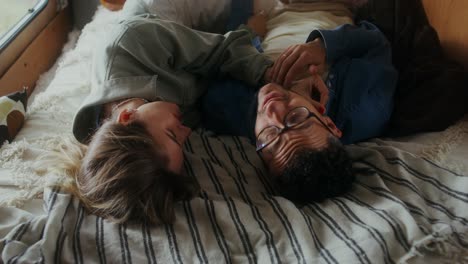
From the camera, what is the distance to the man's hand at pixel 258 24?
1.49 meters

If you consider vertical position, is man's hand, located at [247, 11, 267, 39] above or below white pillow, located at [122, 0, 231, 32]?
below

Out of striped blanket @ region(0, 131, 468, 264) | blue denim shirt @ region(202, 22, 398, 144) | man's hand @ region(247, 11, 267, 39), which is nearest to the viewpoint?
striped blanket @ region(0, 131, 468, 264)

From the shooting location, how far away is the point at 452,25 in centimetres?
125

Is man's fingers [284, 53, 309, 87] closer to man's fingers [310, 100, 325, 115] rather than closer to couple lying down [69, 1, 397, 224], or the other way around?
couple lying down [69, 1, 397, 224]

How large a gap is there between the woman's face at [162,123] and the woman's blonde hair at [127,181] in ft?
0.07

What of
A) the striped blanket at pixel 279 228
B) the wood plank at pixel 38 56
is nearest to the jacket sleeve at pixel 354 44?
the striped blanket at pixel 279 228

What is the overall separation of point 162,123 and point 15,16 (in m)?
1.11

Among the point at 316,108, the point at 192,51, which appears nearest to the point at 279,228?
the point at 316,108

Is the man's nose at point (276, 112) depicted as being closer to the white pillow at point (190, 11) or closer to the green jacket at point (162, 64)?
the green jacket at point (162, 64)

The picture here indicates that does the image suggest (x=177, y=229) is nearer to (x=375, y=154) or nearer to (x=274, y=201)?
(x=274, y=201)

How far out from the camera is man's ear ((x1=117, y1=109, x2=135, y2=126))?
953mm

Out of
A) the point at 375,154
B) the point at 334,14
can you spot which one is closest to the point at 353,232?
the point at 375,154

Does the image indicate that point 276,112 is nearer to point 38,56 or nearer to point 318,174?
point 318,174

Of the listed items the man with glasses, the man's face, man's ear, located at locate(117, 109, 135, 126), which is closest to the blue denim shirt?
the man with glasses
